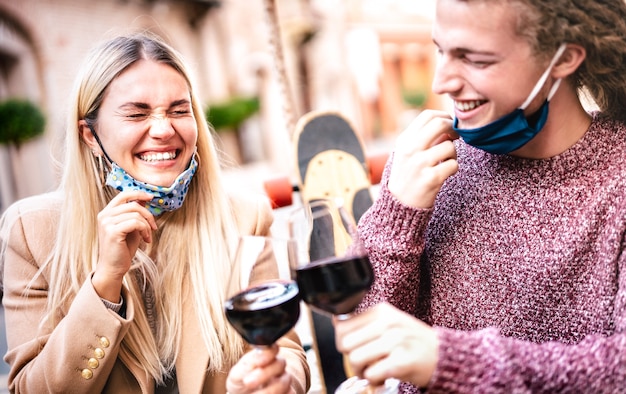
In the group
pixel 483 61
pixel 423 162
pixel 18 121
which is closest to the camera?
pixel 483 61

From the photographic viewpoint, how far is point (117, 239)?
4.57ft

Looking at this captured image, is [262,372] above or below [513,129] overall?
below

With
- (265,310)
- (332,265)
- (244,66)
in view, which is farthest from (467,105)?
(244,66)

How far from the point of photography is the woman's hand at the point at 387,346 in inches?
35.7

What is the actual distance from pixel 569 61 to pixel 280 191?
1.36 meters

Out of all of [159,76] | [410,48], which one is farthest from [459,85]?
[410,48]

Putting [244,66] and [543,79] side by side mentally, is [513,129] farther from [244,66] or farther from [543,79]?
[244,66]

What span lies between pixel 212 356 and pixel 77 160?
72cm

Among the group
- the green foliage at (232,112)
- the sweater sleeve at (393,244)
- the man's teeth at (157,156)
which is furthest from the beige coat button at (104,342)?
the green foliage at (232,112)

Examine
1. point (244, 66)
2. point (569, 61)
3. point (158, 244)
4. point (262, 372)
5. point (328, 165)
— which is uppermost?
point (244, 66)

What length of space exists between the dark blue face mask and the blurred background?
0.59 meters

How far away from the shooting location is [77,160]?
1.72m

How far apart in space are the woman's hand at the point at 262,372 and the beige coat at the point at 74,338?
16.2 inches

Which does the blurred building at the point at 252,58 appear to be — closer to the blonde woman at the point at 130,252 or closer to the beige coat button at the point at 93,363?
the blonde woman at the point at 130,252
